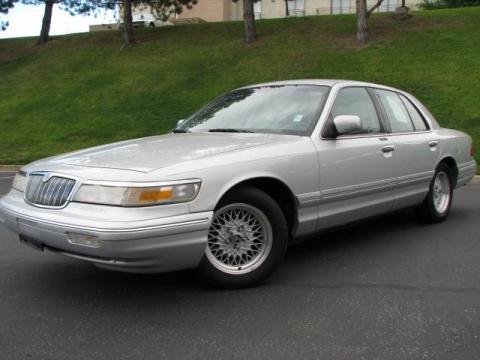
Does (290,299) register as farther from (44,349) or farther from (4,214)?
(4,214)

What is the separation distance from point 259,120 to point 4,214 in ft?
7.21

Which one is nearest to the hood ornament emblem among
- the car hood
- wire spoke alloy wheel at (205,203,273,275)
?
the car hood

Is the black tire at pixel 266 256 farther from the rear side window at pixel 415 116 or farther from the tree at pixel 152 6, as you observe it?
the tree at pixel 152 6

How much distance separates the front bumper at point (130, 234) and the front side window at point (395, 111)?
8.97 feet

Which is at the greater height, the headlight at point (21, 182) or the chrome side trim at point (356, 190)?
the headlight at point (21, 182)

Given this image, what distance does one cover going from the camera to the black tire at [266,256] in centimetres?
384

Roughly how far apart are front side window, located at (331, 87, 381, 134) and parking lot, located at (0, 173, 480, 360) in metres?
1.16

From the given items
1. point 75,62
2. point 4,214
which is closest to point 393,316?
point 4,214

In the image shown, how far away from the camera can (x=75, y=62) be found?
2498 cm

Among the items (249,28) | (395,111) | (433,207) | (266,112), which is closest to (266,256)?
(266,112)

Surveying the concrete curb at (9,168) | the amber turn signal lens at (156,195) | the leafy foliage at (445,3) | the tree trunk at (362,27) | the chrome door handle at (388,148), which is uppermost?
the leafy foliage at (445,3)

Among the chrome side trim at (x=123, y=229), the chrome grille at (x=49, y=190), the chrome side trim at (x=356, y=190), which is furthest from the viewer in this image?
the chrome side trim at (x=356, y=190)

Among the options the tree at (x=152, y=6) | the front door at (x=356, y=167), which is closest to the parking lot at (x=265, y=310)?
the front door at (x=356, y=167)

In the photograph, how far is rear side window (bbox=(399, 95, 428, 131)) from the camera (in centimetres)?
598
